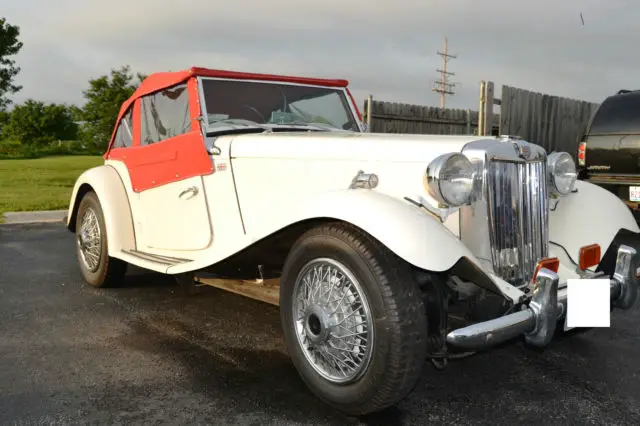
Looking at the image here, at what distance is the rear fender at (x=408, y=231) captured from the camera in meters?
2.38

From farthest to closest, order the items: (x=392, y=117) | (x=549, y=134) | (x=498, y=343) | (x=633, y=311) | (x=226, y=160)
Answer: (x=549, y=134)
(x=392, y=117)
(x=633, y=311)
(x=226, y=160)
(x=498, y=343)

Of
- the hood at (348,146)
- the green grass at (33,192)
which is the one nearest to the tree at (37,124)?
the green grass at (33,192)

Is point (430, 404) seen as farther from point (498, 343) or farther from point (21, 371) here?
point (21, 371)

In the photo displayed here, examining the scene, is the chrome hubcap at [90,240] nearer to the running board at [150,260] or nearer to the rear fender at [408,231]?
the running board at [150,260]

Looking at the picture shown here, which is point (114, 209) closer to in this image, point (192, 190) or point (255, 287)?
point (192, 190)

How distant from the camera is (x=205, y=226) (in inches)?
151

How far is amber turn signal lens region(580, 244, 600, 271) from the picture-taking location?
3.23m

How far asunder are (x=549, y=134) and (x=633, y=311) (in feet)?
20.6

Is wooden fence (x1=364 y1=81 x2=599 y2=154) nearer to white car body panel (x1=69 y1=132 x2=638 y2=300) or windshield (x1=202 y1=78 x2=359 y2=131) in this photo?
windshield (x1=202 y1=78 x2=359 y2=131)

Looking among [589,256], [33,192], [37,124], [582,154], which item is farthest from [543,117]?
[37,124]

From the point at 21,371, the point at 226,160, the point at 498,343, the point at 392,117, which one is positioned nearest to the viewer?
the point at 498,343

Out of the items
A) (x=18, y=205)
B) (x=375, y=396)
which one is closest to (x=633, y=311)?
(x=375, y=396)

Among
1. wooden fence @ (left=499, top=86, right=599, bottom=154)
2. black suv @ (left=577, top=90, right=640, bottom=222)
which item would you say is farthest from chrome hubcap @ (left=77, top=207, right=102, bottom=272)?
wooden fence @ (left=499, top=86, right=599, bottom=154)

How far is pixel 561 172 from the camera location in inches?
132
